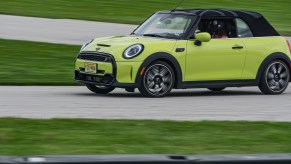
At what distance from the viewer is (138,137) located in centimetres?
997

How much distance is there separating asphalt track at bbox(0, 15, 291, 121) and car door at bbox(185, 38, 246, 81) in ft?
1.20

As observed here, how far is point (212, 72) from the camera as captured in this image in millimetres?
15102

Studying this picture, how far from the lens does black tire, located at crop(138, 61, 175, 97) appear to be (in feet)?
47.3

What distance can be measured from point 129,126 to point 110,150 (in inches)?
67.6

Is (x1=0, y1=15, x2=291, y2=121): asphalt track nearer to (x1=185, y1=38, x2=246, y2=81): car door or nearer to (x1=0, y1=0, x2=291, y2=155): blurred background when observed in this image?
(x1=0, y1=0, x2=291, y2=155): blurred background

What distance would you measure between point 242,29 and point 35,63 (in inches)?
203

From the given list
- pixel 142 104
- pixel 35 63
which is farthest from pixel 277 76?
pixel 35 63

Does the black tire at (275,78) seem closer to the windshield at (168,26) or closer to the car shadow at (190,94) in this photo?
the car shadow at (190,94)

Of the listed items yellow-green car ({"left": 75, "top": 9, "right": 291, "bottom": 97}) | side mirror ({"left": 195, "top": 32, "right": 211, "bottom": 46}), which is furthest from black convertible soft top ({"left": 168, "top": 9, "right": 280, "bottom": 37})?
side mirror ({"left": 195, "top": 32, "right": 211, "bottom": 46})

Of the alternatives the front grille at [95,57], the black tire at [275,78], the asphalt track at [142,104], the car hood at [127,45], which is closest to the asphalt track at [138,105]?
the asphalt track at [142,104]

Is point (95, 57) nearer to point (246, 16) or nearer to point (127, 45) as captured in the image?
point (127, 45)

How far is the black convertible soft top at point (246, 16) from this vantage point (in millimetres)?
15250

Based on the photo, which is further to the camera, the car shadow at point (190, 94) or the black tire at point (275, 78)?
the black tire at point (275, 78)

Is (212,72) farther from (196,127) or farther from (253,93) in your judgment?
(196,127)
